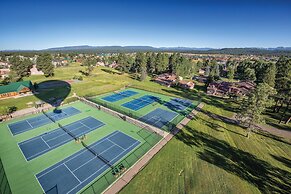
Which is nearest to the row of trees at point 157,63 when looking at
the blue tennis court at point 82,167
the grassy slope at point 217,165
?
the grassy slope at point 217,165

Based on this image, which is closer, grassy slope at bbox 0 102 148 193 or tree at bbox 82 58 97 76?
grassy slope at bbox 0 102 148 193

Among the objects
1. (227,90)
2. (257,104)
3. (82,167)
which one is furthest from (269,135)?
(82,167)

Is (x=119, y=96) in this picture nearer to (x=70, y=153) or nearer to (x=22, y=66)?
(x=70, y=153)

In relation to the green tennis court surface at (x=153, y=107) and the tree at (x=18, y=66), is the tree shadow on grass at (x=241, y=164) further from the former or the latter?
the tree at (x=18, y=66)

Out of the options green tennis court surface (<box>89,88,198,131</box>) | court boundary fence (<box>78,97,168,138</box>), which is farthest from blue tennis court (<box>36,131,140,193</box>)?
green tennis court surface (<box>89,88,198,131</box>)

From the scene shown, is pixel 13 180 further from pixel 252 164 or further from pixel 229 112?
pixel 229 112

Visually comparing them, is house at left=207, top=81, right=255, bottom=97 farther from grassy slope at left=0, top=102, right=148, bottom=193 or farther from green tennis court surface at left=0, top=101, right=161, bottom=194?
grassy slope at left=0, top=102, right=148, bottom=193

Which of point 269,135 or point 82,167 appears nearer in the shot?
point 82,167
